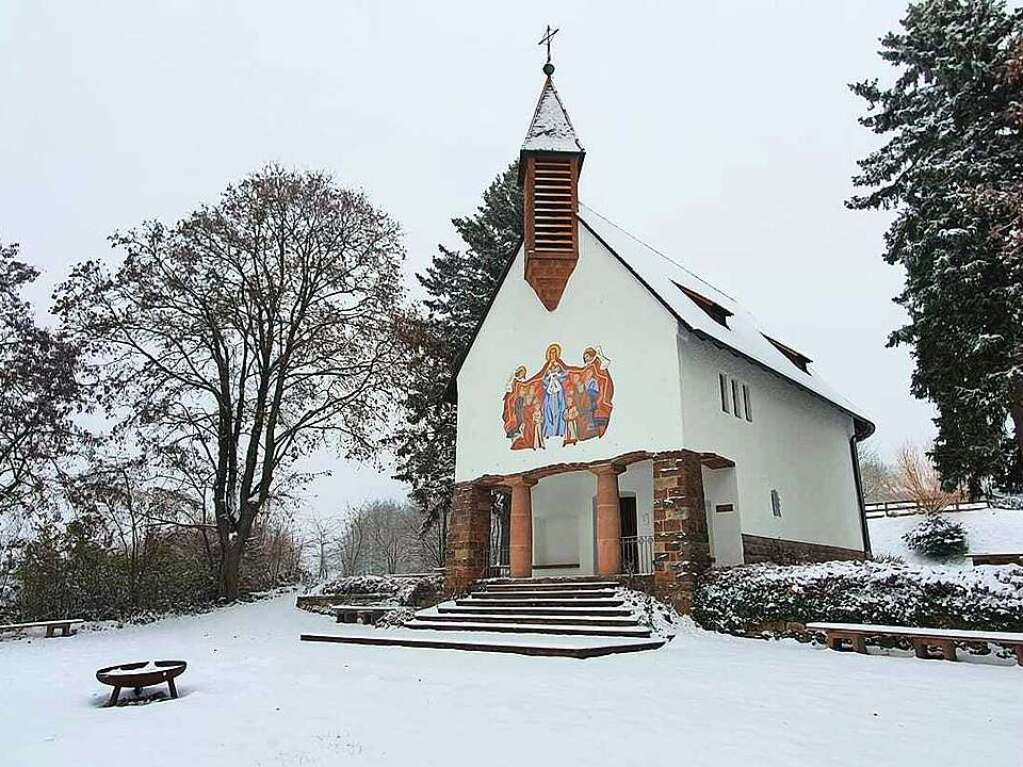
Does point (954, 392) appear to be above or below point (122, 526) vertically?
above

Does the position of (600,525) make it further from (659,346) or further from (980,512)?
(980,512)

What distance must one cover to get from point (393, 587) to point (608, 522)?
7.54 metres

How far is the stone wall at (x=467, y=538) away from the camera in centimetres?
1864

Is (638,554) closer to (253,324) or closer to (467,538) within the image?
(467,538)

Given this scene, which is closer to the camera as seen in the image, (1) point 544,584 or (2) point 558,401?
(1) point 544,584

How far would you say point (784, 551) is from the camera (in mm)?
18516

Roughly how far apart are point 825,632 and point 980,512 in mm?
27689

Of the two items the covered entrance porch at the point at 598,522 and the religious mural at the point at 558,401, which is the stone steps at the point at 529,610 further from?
the religious mural at the point at 558,401

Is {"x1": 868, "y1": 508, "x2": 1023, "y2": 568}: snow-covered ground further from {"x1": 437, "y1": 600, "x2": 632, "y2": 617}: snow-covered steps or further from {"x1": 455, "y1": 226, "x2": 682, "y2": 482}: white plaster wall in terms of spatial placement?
{"x1": 437, "y1": 600, "x2": 632, "y2": 617}: snow-covered steps

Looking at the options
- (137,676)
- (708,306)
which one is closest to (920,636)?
(137,676)

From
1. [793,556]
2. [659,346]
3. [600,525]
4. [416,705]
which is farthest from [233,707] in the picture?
[793,556]

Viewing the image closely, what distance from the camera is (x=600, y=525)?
16609 mm

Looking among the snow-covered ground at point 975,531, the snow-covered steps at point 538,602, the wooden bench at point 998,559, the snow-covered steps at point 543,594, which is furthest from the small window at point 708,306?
the snow-covered ground at point 975,531

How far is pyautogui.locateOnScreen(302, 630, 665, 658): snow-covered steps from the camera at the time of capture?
10.9 metres
